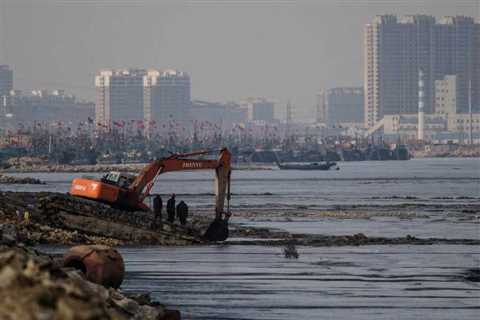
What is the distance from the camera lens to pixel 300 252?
54375 millimetres

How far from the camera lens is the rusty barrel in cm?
3375

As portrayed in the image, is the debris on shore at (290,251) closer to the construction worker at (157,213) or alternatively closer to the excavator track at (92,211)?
the excavator track at (92,211)

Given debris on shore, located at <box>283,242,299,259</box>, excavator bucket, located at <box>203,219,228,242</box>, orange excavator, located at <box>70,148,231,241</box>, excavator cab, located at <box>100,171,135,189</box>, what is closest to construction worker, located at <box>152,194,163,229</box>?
orange excavator, located at <box>70,148,231,241</box>

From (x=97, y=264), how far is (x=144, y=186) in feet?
76.8

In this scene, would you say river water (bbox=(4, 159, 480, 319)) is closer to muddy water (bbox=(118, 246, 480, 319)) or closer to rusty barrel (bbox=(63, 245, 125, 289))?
muddy water (bbox=(118, 246, 480, 319))

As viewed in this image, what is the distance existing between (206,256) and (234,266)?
4817 millimetres

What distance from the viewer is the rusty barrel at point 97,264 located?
33750 mm

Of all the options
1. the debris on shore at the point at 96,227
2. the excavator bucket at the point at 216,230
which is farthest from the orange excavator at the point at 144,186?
the debris on shore at the point at 96,227

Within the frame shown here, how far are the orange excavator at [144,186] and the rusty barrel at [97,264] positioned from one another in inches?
862

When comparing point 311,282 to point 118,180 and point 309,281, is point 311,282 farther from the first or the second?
point 118,180

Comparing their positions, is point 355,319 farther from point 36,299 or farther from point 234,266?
point 36,299

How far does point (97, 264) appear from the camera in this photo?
112 feet

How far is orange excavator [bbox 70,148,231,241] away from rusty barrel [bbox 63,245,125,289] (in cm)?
2191

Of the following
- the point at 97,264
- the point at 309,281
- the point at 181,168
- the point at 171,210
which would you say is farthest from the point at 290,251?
the point at 97,264
